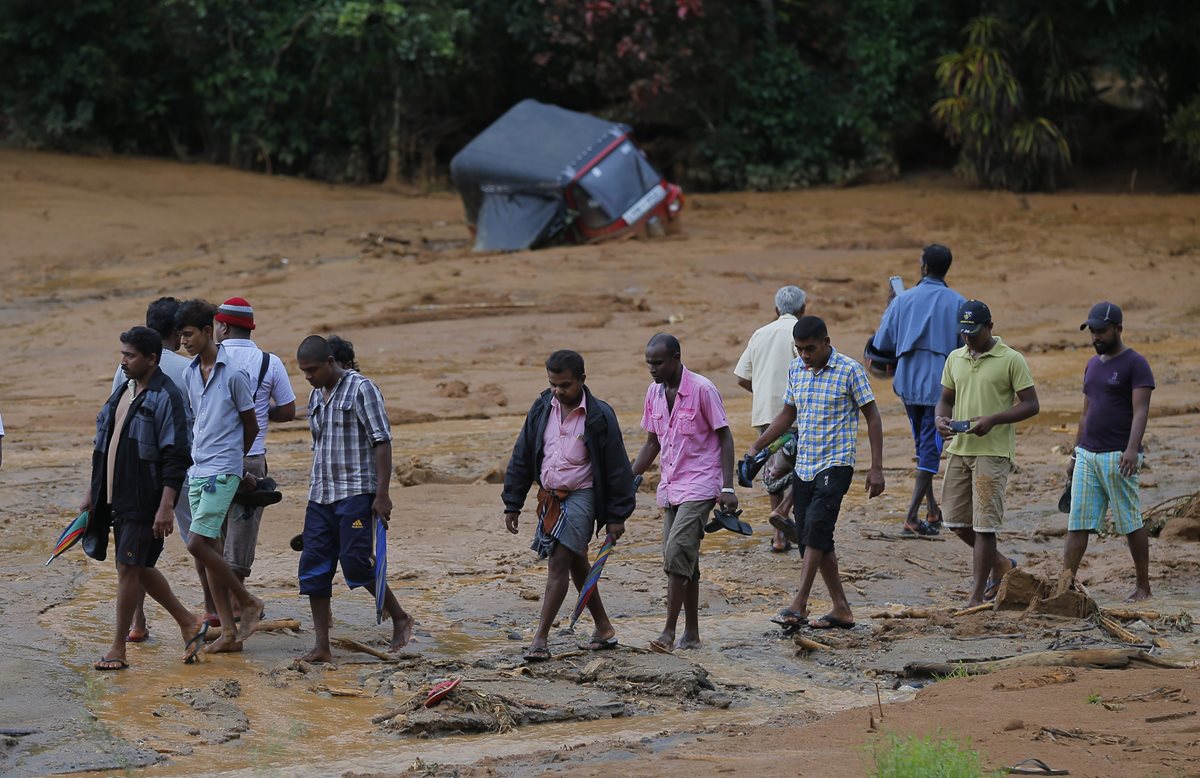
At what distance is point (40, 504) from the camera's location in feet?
35.2

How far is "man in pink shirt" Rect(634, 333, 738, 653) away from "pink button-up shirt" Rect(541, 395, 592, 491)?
0.31 metres

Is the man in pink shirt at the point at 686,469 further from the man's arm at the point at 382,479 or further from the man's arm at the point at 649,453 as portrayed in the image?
the man's arm at the point at 382,479

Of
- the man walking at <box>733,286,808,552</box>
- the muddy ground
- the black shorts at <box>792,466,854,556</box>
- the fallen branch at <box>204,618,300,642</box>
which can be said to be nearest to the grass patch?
the muddy ground

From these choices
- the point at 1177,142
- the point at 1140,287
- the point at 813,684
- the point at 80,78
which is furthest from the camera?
the point at 80,78

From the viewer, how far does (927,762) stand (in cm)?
468

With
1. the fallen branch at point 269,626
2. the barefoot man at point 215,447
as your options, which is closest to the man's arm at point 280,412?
the barefoot man at point 215,447

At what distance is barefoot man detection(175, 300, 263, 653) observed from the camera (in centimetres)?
727

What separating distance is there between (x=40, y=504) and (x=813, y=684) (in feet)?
20.2

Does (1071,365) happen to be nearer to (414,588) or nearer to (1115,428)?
(1115,428)

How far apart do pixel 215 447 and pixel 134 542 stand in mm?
579

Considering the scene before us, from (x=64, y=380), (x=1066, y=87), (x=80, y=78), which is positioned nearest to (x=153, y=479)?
(x=64, y=380)

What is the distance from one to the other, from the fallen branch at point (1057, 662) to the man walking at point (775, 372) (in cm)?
243

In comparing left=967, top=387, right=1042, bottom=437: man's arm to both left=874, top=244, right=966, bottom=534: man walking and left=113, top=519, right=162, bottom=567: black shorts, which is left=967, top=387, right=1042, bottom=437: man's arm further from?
left=113, top=519, right=162, bottom=567: black shorts

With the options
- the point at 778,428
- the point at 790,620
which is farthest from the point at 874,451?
the point at 790,620
